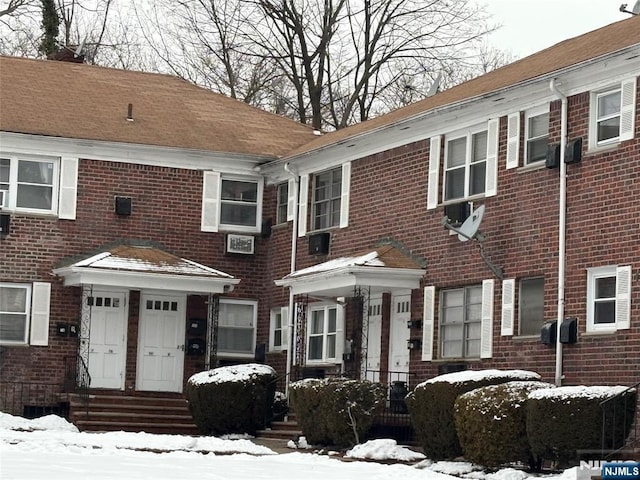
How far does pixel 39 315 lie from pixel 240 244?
473 centimetres

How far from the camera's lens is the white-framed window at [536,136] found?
24.0 m

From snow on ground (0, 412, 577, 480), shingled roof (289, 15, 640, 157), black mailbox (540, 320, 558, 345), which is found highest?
shingled roof (289, 15, 640, 157)

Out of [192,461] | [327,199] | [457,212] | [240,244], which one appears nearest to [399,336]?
[457,212]

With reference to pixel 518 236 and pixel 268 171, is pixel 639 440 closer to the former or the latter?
pixel 518 236

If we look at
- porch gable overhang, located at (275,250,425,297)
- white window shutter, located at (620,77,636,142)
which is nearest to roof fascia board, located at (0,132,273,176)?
porch gable overhang, located at (275,250,425,297)

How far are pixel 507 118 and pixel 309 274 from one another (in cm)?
565

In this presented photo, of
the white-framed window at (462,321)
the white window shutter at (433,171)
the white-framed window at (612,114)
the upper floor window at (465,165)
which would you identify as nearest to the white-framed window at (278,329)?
the white-framed window at (462,321)

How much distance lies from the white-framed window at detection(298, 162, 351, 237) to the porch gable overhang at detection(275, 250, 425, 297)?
1.77 m

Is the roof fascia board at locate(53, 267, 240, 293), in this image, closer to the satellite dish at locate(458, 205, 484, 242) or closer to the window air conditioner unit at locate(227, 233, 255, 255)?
the window air conditioner unit at locate(227, 233, 255, 255)

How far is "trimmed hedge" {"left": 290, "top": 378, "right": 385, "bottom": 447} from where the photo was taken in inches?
974

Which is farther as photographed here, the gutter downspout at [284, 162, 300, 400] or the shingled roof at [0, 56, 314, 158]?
the shingled roof at [0, 56, 314, 158]

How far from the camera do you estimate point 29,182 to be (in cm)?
3095

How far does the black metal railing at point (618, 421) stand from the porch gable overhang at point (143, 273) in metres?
12.3

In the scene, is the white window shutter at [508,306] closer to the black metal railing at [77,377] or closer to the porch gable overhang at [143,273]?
the porch gable overhang at [143,273]
